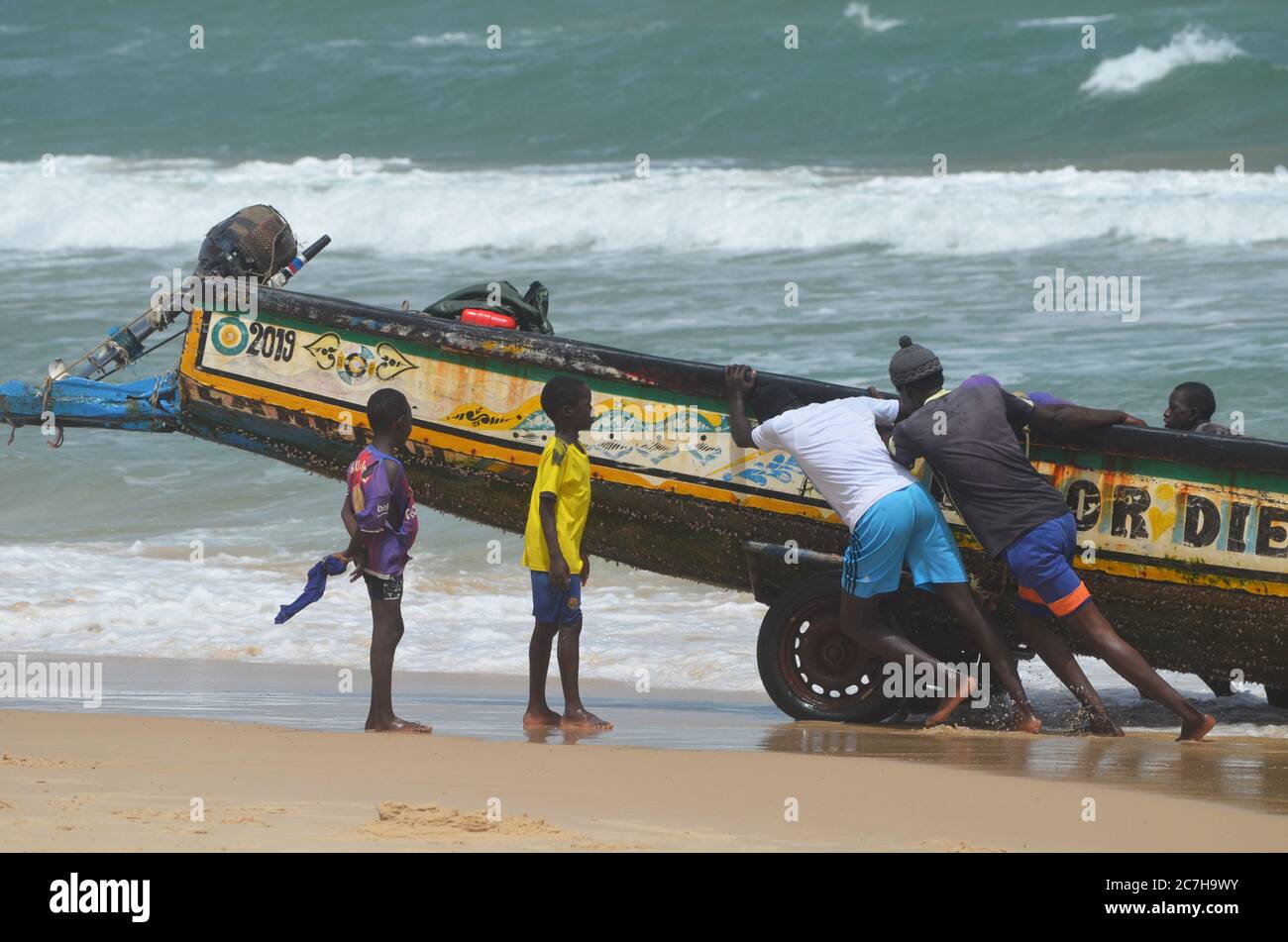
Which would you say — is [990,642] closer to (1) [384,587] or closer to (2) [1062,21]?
A: (1) [384,587]

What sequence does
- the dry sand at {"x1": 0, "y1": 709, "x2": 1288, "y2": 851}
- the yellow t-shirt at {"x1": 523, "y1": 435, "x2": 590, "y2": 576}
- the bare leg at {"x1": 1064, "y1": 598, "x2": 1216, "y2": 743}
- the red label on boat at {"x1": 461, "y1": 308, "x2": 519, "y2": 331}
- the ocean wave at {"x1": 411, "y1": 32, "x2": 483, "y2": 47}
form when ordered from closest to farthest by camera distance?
the dry sand at {"x1": 0, "y1": 709, "x2": 1288, "y2": 851} < the bare leg at {"x1": 1064, "y1": 598, "x2": 1216, "y2": 743} < the yellow t-shirt at {"x1": 523, "y1": 435, "x2": 590, "y2": 576} < the red label on boat at {"x1": 461, "y1": 308, "x2": 519, "y2": 331} < the ocean wave at {"x1": 411, "y1": 32, "x2": 483, "y2": 47}

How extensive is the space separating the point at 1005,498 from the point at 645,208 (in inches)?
624

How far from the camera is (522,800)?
5.01 m

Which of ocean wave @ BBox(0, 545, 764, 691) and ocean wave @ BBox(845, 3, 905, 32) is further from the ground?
ocean wave @ BBox(845, 3, 905, 32)

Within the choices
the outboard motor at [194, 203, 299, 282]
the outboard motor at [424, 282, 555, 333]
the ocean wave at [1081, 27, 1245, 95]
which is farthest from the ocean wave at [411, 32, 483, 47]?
the outboard motor at [424, 282, 555, 333]

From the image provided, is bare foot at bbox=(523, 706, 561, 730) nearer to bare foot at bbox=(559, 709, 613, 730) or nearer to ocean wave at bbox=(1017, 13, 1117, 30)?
bare foot at bbox=(559, 709, 613, 730)

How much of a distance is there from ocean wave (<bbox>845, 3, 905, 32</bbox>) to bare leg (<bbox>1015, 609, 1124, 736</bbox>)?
26049mm

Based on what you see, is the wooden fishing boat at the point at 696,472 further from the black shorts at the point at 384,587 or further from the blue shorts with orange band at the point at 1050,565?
the black shorts at the point at 384,587

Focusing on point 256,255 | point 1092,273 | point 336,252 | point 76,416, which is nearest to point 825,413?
point 256,255

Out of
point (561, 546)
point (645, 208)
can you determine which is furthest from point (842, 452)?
point (645, 208)

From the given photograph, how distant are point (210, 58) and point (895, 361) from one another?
30238 mm

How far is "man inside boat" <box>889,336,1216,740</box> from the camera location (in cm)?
620

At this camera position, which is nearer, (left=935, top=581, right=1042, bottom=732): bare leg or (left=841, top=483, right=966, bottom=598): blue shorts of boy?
(left=841, top=483, right=966, bottom=598): blue shorts of boy
